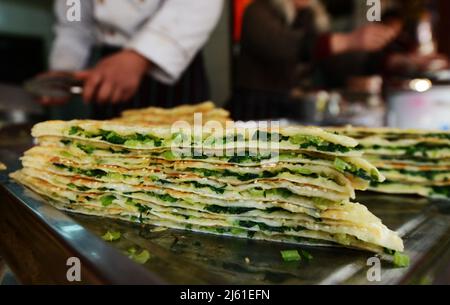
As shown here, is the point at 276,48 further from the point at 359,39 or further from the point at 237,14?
the point at 237,14

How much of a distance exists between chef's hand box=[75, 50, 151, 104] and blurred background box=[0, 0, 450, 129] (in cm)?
55

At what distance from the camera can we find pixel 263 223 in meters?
1.10

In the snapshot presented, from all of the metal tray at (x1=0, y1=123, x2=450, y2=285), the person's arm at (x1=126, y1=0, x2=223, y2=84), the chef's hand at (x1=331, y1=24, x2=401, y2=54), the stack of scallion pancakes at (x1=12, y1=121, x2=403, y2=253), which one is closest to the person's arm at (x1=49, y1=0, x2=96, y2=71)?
the person's arm at (x1=126, y1=0, x2=223, y2=84)

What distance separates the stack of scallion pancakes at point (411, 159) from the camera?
1512mm

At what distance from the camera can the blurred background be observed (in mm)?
2643

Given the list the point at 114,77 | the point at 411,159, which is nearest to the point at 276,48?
the point at 114,77

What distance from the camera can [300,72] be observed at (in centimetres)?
519

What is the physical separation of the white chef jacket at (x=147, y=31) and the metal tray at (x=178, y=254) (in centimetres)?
138

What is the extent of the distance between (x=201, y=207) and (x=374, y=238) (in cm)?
47

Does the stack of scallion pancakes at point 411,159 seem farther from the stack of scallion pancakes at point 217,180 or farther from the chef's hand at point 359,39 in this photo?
the chef's hand at point 359,39

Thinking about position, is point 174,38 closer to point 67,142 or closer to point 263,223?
point 67,142

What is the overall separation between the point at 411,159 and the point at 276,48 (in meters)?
2.44

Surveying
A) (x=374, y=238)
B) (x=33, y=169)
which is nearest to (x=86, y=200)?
(x=33, y=169)

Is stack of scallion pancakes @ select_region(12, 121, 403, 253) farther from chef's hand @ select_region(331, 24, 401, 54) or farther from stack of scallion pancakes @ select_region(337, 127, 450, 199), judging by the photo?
chef's hand @ select_region(331, 24, 401, 54)
